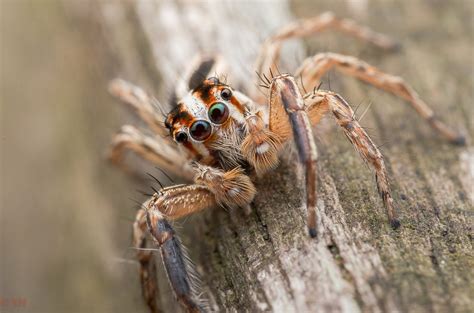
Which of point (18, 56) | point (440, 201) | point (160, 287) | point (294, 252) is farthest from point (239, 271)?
point (18, 56)

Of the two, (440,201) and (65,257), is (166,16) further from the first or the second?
(440,201)

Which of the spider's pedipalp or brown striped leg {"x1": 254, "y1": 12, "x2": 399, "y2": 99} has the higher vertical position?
brown striped leg {"x1": 254, "y1": 12, "x2": 399, "y2": 99}

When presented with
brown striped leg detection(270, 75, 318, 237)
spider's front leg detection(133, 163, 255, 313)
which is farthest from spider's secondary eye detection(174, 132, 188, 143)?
brown striped leg detection(270, 75, 318, 237)

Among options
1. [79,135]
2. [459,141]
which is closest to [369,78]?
[459,141]

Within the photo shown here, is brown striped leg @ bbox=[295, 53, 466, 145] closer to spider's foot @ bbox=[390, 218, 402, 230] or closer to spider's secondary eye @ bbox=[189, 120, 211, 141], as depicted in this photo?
spider's secondary eye @ bbox=[189, 120, 211, 141]

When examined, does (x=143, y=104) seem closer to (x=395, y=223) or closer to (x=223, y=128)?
(x=223, y=128)

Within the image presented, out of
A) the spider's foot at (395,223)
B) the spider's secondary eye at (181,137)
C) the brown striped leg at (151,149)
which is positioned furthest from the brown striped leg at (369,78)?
the spider's foot at (395,223)
